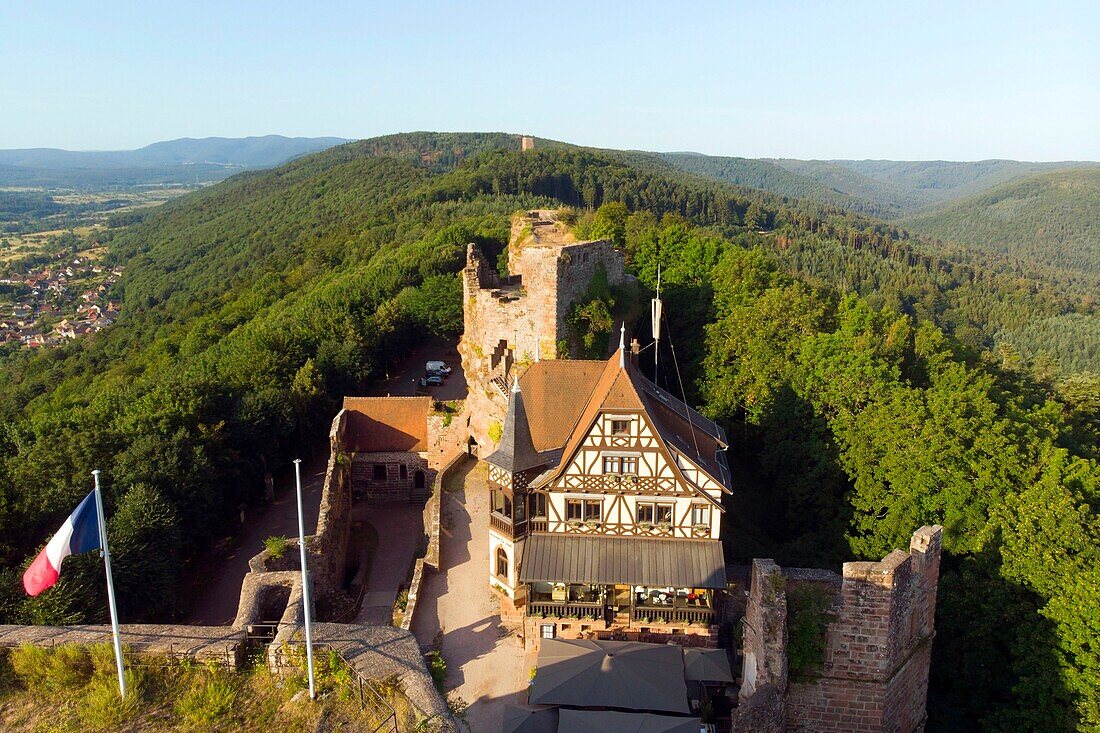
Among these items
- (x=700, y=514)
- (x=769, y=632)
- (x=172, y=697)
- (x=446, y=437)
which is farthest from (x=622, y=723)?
(x=446, y=437)

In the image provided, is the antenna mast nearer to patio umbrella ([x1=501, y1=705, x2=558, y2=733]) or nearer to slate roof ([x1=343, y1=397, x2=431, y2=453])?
slate roof ([x1=343, y1=397, x2=431, y2=453])

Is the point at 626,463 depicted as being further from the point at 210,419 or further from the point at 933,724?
the point at 210,419

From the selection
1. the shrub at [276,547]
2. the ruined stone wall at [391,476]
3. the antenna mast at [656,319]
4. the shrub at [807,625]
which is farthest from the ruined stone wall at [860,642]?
the ruined stone wall at [391,476]

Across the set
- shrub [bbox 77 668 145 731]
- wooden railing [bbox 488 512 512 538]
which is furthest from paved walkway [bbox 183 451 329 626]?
shrub [bbox 77 668 145 731]

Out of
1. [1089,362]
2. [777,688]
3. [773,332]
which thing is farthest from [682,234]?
[1089,362]

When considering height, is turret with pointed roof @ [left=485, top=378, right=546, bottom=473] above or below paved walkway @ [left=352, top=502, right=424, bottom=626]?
above

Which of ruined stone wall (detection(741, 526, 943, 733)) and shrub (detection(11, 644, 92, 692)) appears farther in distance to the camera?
ruined stone wall (detection(741, 526, 943, 733))

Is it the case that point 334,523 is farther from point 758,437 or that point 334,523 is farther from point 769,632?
point 758,437
